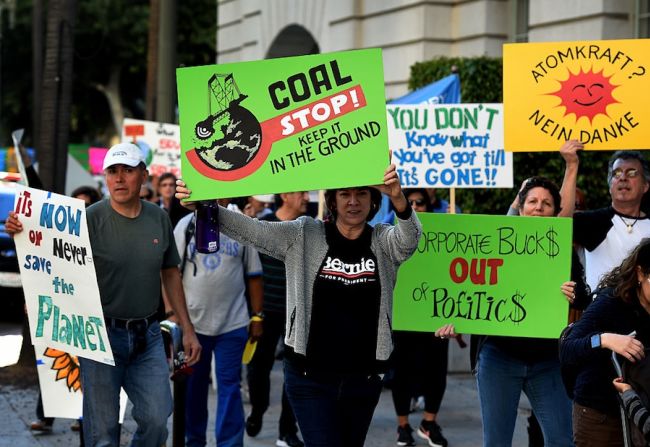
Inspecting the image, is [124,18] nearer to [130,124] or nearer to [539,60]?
[130,124]

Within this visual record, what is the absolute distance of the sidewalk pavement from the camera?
8336 millimetres

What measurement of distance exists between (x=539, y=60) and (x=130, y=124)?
883 centimetres

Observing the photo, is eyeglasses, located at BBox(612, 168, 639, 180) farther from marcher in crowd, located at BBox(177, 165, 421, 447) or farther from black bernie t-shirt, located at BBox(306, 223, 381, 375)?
black bernie t-shirt, located at BBox(306, 223, 381, 375)

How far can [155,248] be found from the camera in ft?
20.5

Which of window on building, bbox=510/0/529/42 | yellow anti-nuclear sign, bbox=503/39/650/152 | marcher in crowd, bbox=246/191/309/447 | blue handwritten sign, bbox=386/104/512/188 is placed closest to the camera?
yellow anti-nuclear sign, bbox=503/39/650/152

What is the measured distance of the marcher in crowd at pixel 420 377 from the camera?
8.31 m

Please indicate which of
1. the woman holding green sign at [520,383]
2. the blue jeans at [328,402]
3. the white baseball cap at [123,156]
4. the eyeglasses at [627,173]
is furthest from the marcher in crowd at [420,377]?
the blue jeans at [328,402]

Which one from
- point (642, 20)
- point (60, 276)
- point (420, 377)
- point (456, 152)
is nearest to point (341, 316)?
point (60, 276)

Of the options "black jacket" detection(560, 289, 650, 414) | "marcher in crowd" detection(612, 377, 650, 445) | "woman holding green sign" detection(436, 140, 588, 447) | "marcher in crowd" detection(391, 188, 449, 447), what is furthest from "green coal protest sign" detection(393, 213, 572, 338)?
"marcher in crowd" detection(391, 188, 449, 447)

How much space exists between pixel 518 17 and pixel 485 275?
10595mm

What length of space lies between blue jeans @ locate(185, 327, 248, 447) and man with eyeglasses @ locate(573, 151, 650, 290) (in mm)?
2444

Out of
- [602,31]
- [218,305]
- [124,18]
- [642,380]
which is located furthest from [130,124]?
[124,18]

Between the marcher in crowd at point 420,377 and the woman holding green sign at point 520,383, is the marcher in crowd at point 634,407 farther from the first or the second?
the marcher in crowd at point 420,377

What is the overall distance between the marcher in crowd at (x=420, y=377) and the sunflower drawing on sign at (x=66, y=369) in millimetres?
2143
